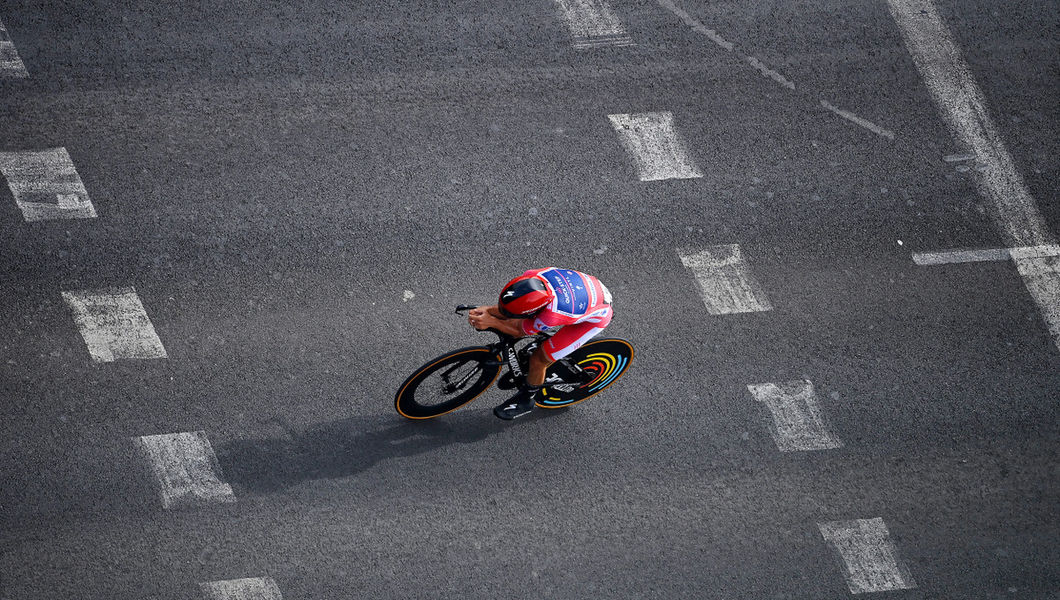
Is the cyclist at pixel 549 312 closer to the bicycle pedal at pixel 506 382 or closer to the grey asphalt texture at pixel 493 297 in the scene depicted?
the bicycle pedal at pixel 506 382

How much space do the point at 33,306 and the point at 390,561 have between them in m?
3.75

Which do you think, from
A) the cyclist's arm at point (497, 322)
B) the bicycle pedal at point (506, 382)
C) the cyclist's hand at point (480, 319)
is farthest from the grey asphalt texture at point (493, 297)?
the cyclist's hand at point (480, 319)

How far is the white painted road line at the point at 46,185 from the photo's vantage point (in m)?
8.62

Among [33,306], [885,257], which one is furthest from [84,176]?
[885,257]

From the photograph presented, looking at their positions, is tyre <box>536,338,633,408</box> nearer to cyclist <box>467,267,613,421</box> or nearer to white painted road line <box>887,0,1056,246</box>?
cyclist <box>467,267,613,421</box>

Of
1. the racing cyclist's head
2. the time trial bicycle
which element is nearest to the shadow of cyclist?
the time trial bicycle

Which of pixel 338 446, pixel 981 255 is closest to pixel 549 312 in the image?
pixel 338 446

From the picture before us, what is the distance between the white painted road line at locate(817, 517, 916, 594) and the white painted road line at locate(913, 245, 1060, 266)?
110 inches

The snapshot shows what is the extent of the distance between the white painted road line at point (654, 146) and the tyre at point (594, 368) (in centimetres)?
222

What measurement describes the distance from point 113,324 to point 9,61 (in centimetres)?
320

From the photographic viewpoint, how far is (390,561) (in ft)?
24.1

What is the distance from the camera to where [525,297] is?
21.9 feet

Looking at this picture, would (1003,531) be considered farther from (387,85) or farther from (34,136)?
(34,136)

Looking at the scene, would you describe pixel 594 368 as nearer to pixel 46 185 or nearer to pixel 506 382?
pixel 506 382
